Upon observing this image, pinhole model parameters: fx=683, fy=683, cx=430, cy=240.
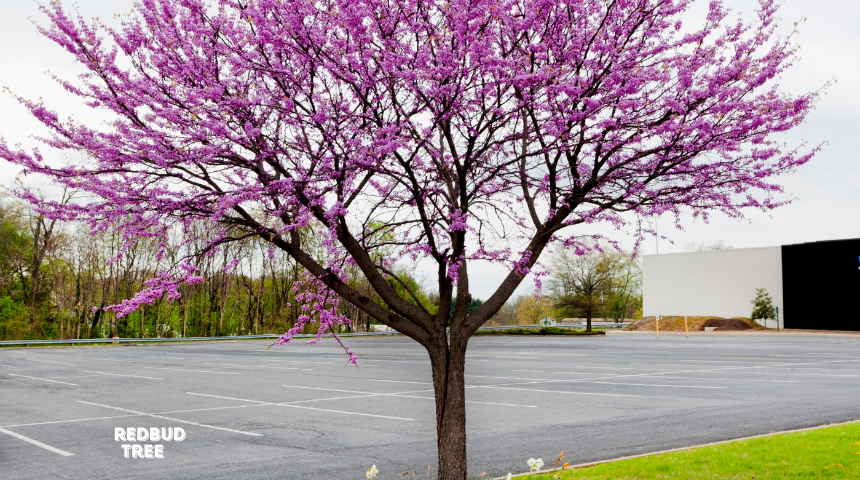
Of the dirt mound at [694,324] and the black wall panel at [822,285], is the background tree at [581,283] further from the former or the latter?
the black wall panel at [822,285]

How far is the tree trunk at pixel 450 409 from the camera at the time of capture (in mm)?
6195

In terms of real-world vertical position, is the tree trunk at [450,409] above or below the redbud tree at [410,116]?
below

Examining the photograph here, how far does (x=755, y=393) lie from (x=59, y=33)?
1401cm

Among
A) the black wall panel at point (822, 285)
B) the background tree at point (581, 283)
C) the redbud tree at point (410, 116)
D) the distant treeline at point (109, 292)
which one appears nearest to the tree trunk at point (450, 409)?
the redbud tree at point (410, 116)

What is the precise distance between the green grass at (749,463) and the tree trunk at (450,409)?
3.24 ft

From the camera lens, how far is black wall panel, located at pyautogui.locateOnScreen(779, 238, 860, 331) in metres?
53.5

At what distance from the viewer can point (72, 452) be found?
906 cm

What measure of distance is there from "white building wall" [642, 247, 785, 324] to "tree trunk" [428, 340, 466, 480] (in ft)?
196

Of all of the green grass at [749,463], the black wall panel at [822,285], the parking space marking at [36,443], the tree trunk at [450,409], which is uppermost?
the black wall panel at [822,285]

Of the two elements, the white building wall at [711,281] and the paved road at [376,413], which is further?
the white building wall at [711,281]

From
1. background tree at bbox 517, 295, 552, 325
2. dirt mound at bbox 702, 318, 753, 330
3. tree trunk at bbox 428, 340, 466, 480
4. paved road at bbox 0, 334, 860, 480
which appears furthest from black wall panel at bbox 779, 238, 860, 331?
tree trunk at bbox 428, 340, 466, 480

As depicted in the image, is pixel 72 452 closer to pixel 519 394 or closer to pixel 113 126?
pixel 113 126

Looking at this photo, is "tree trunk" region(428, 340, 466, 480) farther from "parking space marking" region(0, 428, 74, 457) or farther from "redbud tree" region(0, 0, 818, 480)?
"parking space marking" region(0, 428, 74, 457)

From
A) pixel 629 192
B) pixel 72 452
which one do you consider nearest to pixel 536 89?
pixel 629 192
